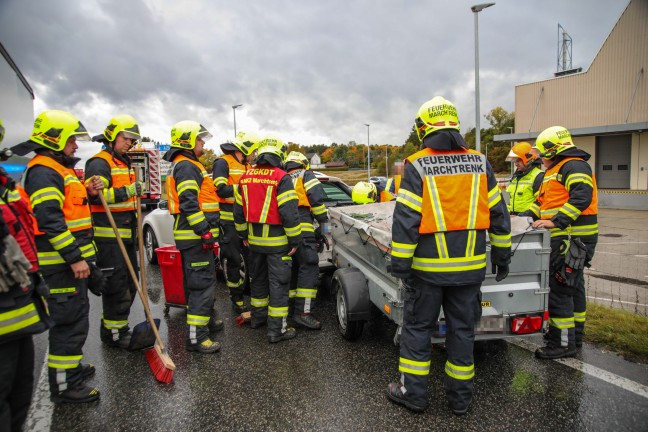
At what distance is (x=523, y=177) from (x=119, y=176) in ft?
15.4

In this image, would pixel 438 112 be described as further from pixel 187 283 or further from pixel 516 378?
pixel 187 283

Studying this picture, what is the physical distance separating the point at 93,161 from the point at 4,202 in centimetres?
207

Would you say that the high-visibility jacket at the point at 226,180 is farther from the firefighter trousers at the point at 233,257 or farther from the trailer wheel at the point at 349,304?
the trailer wheel at the point at 349,304

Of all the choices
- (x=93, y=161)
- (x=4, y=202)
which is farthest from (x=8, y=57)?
(x=4, y=202)

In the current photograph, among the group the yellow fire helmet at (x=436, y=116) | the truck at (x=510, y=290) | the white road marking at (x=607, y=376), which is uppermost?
the yellow fire helmet at (x=436, y=116)

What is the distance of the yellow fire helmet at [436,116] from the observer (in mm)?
3000

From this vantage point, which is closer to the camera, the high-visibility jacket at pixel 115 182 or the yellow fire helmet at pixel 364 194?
the high-visibility jacket at pixel 115 182

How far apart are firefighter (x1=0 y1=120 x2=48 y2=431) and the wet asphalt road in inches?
31.1

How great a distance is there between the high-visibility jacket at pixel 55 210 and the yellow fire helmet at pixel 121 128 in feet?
2.99

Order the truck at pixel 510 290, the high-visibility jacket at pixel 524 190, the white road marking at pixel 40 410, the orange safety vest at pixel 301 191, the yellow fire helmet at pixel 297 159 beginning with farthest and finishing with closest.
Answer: the high-visibility jacket at pixel 524 190
the yellow fire helmet at pixel 297 159
the orange safety vest at pixel 301 191
the truck at pixel 510 290
the white road marking at pixel 40 410

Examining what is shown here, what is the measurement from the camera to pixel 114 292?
4.16 meters

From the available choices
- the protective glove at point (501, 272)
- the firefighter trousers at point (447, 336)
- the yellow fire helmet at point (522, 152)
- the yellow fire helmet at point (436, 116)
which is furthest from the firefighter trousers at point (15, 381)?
the yellow fire helmet at point (522, 152)

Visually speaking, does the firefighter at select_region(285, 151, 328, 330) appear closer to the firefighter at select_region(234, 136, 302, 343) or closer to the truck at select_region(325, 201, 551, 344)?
the firefighter at select_region(234, 136, 302, 343)

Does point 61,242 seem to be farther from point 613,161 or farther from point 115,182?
point 613,161
